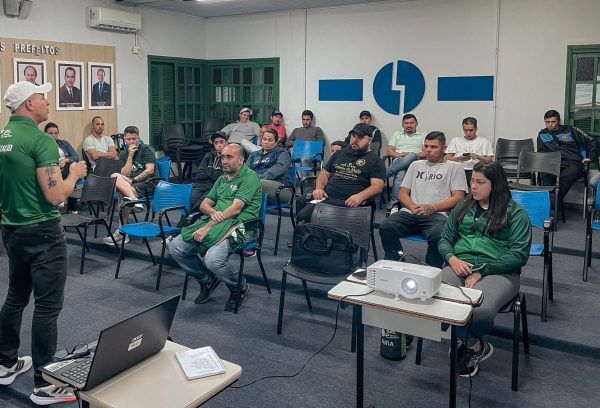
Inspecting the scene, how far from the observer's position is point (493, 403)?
304 centimetres

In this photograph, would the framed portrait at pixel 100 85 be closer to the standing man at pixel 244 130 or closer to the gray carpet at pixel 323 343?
the standing man at pixel 244 130

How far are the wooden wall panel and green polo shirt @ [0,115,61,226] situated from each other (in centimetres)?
523

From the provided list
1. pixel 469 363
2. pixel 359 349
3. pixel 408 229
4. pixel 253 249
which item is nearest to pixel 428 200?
pixel 408 229

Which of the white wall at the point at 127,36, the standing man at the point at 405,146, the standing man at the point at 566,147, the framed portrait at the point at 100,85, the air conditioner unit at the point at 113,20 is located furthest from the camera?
the framed portrait at the point at 100,85

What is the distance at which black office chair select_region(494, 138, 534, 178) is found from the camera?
7.50 meters

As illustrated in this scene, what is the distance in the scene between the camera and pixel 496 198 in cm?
348

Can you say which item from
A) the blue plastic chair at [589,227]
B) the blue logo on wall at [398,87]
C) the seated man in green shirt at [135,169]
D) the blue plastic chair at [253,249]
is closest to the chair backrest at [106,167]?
the seated man in green shirt at [135,169]

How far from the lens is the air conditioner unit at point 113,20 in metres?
8.27

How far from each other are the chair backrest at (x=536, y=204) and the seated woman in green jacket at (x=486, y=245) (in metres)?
1.12

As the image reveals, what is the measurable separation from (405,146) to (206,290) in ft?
13.6

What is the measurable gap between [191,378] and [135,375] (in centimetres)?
19

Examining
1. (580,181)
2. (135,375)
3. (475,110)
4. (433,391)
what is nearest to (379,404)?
(433,391)

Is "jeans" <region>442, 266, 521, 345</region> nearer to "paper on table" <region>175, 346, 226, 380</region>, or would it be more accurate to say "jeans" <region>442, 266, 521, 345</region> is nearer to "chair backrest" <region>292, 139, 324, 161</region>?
"paper on table" <region>175, 346, 226, 380</region>

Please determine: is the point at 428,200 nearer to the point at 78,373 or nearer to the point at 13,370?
the point at 13,370
